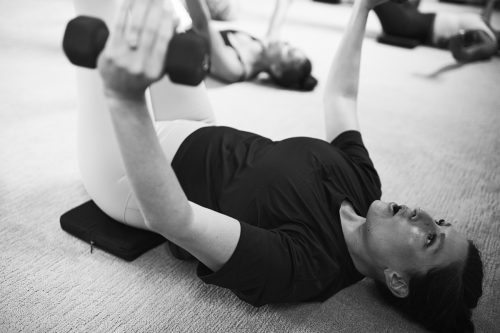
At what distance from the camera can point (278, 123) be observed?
201 centimetres

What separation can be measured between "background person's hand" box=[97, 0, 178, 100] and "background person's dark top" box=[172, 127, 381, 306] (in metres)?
0.40

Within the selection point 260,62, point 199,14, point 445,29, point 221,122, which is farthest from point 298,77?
point 445,29

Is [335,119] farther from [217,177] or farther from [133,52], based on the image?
[133,52]

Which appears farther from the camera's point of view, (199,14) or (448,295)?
(199,14)

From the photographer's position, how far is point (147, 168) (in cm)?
64

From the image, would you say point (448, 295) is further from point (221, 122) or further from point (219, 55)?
point (219, 55)

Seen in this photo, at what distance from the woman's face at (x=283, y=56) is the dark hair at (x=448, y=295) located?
1623mm

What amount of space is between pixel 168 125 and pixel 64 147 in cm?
57

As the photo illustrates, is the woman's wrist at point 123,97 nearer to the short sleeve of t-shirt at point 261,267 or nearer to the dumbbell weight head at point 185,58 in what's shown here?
the dumbbell weight head at point 185,58

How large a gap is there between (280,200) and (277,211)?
3cm

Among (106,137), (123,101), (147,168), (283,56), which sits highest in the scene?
(123,101)

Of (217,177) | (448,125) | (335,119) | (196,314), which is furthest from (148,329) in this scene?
(448,125)

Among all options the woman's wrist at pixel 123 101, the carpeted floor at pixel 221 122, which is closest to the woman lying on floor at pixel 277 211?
the woman's wrist at pixel 123 101

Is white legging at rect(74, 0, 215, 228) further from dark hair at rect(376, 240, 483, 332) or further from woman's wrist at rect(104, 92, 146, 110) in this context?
dark hair at rect(376, 240, 483, 332)
